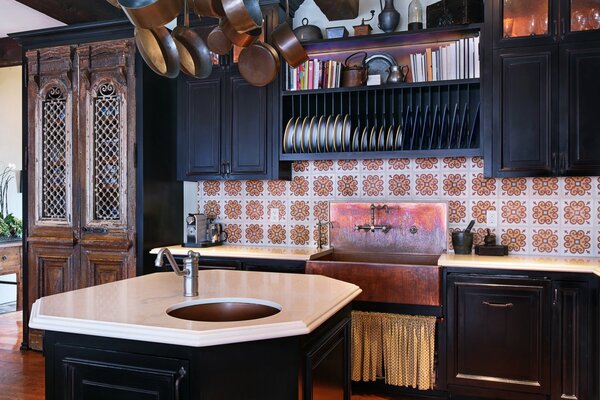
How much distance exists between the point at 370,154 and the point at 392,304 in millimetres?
1078

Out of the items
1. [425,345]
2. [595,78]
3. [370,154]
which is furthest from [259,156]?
[595,78]

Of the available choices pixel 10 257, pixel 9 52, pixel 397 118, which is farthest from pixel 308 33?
pixel 10 257

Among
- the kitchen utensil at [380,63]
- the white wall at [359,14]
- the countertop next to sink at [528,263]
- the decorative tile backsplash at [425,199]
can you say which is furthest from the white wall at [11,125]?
the countertop next to sink at [528,263]

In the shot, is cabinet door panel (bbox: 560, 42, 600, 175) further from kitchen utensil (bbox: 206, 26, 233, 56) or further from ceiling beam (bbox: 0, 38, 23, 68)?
ceiling beam (bbox: 0, 38, 23, 68)

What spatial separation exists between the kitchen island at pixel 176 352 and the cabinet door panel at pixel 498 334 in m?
1.59

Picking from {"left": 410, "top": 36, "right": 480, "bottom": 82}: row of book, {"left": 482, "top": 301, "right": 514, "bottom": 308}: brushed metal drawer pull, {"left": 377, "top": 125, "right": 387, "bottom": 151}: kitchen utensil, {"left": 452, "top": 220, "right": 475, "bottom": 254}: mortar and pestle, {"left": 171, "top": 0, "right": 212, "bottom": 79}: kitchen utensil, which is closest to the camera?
{"left": 171, "top": 0, "right": 212, "bottom": 79}: kitchen utensil

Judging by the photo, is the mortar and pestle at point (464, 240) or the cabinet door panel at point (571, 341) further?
the mortar and pestle at point (464, 240)

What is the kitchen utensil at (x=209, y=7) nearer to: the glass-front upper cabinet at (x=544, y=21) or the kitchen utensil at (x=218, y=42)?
the kitchen utensil at (x=218, y=42)

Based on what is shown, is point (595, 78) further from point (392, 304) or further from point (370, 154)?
point (392, 304)

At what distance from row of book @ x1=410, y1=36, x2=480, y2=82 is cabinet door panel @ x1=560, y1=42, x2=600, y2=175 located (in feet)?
1.77

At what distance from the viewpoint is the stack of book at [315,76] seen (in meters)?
3.93

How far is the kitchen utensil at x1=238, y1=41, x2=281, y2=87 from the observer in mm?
2434

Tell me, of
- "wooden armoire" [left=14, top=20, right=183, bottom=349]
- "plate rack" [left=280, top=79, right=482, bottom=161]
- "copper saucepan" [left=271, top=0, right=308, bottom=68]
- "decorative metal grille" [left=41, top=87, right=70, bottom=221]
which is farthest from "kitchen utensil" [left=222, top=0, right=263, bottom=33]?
"decorative metal grille" [left=41, top=87, right=70, bottom=221]

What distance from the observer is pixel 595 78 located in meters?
3.28
